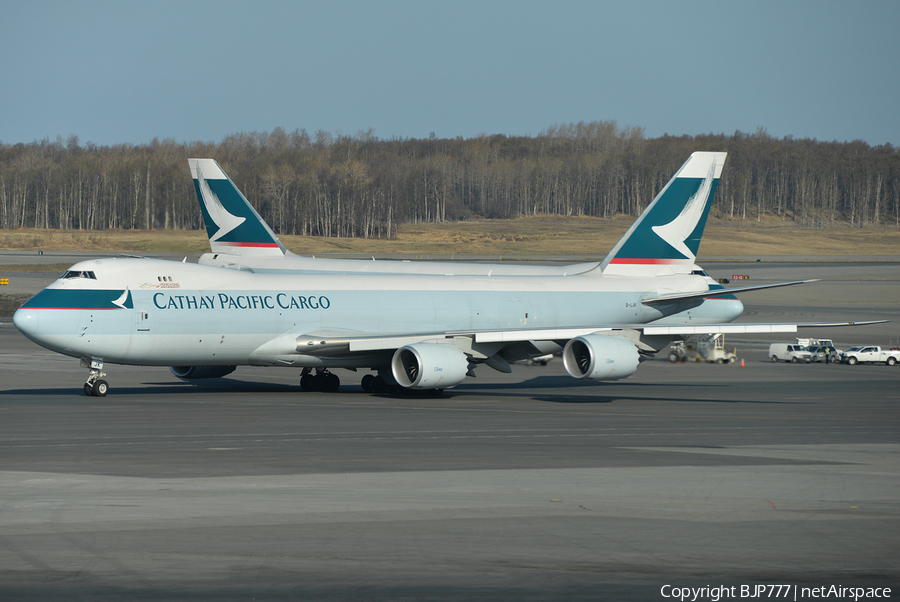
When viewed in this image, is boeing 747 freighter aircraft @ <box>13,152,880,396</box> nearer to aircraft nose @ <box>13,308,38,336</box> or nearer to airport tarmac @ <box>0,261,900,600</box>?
aircraft nose @ <box>13,308,38,336</box>

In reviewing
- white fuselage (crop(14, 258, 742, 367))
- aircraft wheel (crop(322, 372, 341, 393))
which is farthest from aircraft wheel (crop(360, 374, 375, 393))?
white fuselage (crop(14, 258, 742, 367))

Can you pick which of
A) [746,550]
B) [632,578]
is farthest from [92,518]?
[746,550]

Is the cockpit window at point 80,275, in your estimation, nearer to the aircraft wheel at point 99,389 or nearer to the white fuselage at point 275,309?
the white fuselage at point 275,309

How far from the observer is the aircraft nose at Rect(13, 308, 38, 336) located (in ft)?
103

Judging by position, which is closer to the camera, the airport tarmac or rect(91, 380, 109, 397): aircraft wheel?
the airport tarmac

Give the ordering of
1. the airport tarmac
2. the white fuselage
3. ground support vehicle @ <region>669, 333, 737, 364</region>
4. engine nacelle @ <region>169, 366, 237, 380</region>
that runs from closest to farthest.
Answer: the airport tarmac < the white fuselage < engine nacelle @ <region>169, 366, 237, 380</region> < ground support vehicle @ <region>669, 333, 737, 364</region>

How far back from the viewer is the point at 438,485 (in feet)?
59.9

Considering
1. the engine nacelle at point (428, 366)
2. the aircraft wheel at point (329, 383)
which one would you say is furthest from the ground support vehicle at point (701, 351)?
the aircraft wheel at point (329, 383)

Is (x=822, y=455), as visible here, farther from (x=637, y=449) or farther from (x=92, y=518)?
(x=92, y=518)

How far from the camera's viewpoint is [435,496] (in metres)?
17.2

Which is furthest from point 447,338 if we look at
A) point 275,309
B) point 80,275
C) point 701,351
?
point 701,351

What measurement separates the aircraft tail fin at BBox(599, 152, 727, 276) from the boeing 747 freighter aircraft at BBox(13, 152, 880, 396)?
4.50ft

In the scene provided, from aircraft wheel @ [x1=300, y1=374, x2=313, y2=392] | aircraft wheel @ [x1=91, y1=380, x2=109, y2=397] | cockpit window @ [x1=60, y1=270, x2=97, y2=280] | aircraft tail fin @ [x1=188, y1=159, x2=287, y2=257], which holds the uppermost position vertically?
aircraft tail fin @ [x1=188, y1=159, x2=287, y2=257]

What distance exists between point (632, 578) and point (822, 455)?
12.2m
